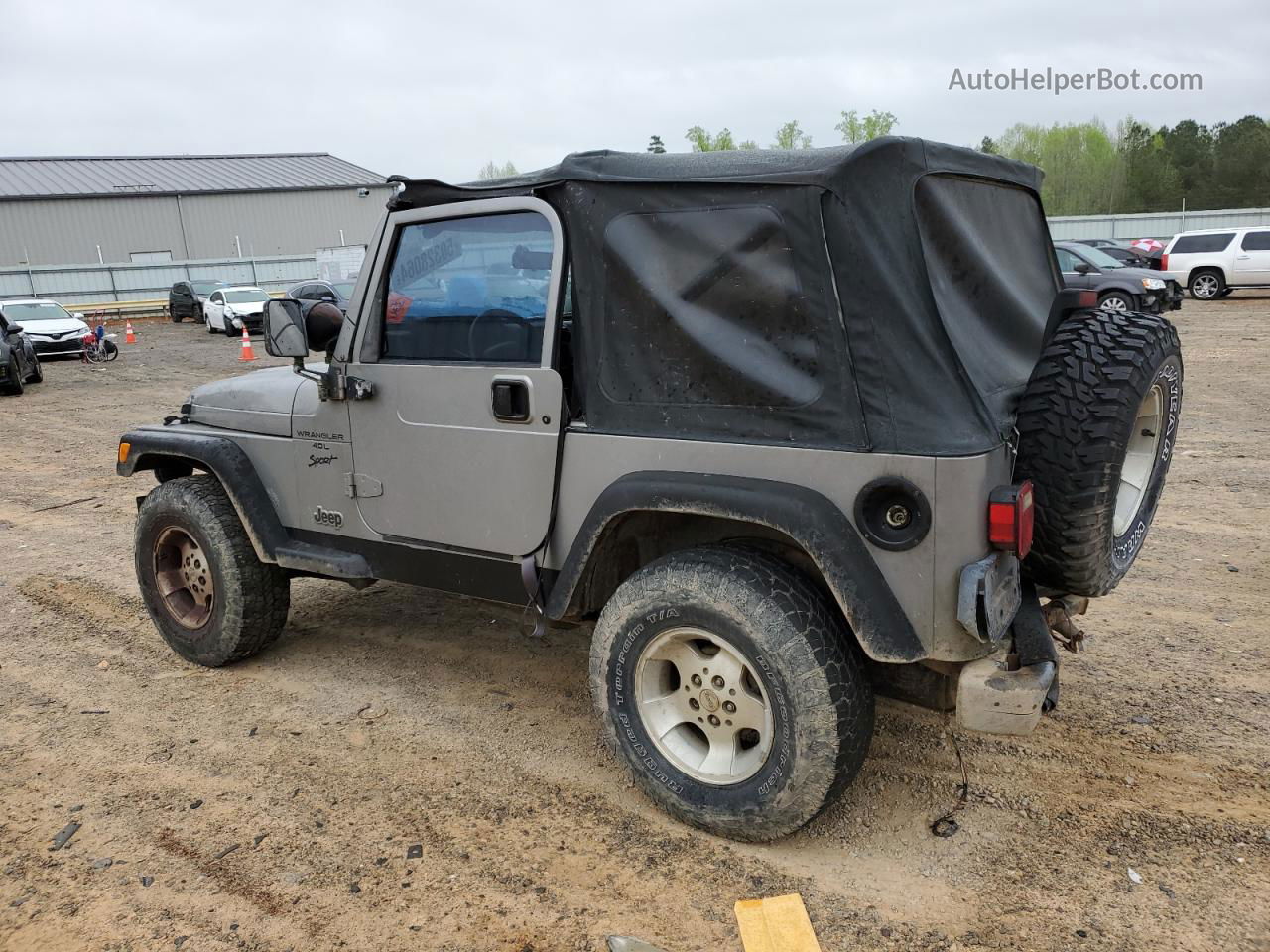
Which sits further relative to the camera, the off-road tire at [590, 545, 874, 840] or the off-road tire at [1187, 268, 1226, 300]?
the off-road tire at [1187, 268, 1226, 300]

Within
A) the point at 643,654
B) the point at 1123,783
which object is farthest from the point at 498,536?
the point at 1123,783

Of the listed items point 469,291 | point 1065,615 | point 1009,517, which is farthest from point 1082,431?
point 469,291

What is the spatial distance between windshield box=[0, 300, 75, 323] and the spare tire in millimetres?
23101

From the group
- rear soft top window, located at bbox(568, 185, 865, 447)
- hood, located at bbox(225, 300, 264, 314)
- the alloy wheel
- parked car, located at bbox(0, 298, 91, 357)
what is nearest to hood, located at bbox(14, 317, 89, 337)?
parked car, located at bbox(0, 298, 91, 357)

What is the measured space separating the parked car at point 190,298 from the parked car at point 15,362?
15.0 meters

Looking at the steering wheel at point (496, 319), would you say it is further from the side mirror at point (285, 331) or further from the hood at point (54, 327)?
the hood at point (54, 327)

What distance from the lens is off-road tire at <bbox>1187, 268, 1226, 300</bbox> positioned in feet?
71.2

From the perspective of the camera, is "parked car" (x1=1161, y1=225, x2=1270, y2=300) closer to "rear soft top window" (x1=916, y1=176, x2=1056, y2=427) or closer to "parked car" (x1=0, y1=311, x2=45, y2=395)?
"rear soft top window" (x1=916, y1=176, x2=1056, y2=427)

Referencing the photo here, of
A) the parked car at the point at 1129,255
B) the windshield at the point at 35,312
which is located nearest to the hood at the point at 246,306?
the windshield at the point at 35,312

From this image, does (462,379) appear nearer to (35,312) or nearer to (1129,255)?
(35,312)

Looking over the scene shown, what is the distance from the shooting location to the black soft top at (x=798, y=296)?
8.87ft

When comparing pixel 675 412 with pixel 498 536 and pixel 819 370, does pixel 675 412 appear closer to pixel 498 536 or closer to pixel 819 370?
pixel 819 370

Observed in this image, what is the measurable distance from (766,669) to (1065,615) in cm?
121

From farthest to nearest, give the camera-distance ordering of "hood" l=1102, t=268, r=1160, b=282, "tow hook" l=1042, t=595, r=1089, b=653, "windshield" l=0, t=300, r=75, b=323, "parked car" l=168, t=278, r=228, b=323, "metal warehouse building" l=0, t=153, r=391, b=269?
"metal warehouse building" l=0, t=153, r=391, b=269 < "parked car" l=168, t=278, r=228, b=323 < "windshield" l=0, t=300, r=75, b=323 < "hood" l=1102, t=268, r=1160, b=282 < "tow hook" l=1042, t=595, r=1089, b=653
